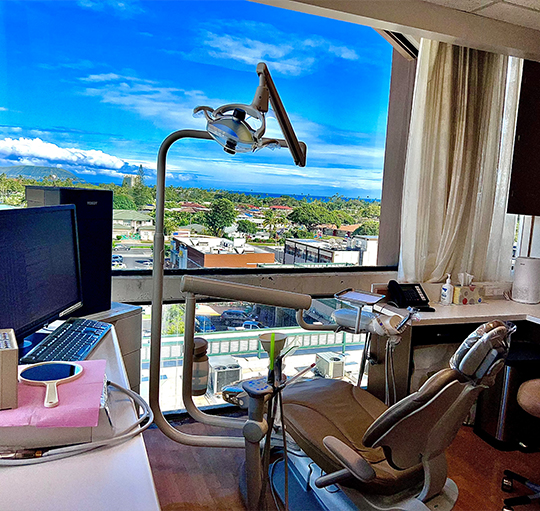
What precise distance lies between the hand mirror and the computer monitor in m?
0.29

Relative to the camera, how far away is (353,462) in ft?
4.58

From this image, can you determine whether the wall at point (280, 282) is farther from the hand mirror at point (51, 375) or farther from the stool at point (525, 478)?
the hand mirror at point (51, 375)

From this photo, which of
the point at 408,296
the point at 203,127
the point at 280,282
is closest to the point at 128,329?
the point at 280,282

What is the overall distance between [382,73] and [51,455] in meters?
2.95

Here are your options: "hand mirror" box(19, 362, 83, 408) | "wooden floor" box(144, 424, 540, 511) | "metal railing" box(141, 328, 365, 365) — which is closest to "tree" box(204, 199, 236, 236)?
"metal railing" box(141, 328, 365, 365)

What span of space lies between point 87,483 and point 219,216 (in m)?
2.13

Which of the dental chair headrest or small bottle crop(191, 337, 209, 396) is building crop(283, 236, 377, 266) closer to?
small bottle crop(191, 337, 209, 396)

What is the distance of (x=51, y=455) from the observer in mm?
882

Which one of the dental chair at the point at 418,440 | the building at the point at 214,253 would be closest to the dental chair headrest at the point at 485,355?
the dental chair at the point at 418,440

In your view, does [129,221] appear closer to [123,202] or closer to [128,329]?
[123,202]

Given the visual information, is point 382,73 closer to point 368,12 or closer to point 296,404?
point 368,12

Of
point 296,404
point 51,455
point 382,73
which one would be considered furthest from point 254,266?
point 51,455

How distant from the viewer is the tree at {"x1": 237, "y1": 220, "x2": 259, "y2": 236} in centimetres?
290

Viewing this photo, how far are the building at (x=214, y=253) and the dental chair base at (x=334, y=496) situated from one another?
3.94 ft
